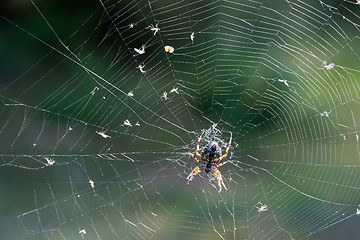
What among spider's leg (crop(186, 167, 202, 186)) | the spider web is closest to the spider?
spider's leg (crop(186, 167, 202, 186))

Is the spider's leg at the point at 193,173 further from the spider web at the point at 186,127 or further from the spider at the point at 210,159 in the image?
the spider web at the point at 186,127

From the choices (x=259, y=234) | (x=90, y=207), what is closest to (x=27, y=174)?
(x=90, y=207)

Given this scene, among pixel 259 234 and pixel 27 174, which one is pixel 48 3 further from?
pixel 259 234

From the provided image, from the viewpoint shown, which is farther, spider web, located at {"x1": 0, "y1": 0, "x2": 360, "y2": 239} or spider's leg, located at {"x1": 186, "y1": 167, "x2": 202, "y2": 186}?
spider web, located at {"x1": 0, "y1": 0, "x2": 360, "y2": 239}

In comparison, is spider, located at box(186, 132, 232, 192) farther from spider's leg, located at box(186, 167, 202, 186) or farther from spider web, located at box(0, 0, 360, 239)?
spider web, located at box(0, 0, 360, 239)

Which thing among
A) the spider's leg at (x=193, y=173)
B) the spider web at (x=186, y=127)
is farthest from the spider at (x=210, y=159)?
the spider web at (x=186, y=127)

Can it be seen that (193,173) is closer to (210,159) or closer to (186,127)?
(210,159)

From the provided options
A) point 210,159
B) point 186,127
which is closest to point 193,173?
point 210,159

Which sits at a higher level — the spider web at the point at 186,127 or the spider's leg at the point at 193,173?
the spider web at the point at 186,127
